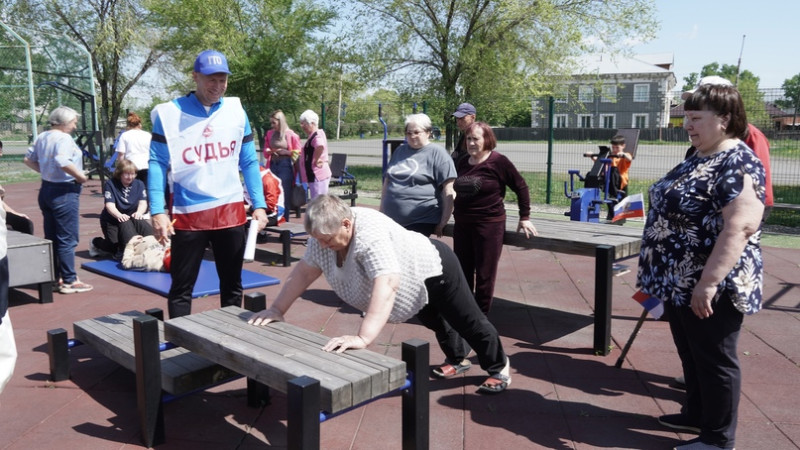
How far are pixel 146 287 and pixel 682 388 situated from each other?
4.49m

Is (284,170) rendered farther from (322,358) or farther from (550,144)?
(322,358)

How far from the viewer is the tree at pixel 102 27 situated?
23609 millimetres

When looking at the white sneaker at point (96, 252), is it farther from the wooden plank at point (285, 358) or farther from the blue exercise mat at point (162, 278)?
the wooden plank at point (285, 358)

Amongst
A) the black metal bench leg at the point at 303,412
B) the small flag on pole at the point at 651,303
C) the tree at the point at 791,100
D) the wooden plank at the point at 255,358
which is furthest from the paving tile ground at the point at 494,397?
the tree at the point at 791,100

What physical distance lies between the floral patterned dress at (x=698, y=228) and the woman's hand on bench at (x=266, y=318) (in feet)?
5.82

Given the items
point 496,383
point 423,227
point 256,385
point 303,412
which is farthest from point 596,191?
point 303,412

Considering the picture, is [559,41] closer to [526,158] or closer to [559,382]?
[526,158]

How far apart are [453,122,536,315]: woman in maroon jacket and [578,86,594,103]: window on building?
46.5 ft

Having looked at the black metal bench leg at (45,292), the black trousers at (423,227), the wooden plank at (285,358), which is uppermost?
the black trousers at (423,227)

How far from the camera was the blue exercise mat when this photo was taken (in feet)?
19.7

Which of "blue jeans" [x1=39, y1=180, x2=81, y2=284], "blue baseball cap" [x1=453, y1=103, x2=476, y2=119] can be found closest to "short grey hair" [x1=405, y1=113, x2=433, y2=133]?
"blue baseball cap" [x1=453, y1=103, x2=476, y2=119]

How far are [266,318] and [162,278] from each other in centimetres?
359

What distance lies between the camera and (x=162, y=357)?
3.70 metres

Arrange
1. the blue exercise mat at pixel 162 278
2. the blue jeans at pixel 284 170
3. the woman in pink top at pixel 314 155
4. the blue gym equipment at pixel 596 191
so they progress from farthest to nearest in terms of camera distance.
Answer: the blue jeans at pixel 284 170, the blue gym equipment at pixel 596 191, the woman in pink top at pixel 314 155, the blue exercise mat at pixel 162 278
